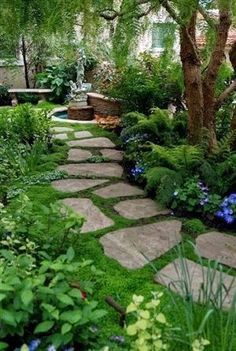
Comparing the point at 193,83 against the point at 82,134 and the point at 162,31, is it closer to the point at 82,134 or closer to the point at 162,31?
the point at 162,31

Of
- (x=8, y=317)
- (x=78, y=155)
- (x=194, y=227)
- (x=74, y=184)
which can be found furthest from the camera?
(x=78, y=155)

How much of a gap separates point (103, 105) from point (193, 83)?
3.27m

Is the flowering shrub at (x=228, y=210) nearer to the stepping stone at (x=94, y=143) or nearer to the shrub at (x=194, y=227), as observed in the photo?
the shrub at (x=194, y=227)

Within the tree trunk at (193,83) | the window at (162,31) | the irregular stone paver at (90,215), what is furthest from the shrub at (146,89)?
the window at (162,31)

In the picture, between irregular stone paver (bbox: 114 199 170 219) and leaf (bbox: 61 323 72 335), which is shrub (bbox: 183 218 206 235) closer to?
irregular stone paver (bbox: 114 199 170 219)

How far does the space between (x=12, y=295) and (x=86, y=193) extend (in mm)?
1993

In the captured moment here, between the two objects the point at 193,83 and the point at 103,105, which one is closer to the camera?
the point at 193,83

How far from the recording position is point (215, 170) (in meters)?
3.26

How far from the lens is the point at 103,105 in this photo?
6828 millimetres

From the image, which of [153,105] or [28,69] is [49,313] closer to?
[153,105]

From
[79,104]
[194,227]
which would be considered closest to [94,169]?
[194,227]

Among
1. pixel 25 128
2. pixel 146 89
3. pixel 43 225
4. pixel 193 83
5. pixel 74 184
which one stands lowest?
pixel 74 184

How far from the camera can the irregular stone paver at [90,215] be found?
2.75 meters

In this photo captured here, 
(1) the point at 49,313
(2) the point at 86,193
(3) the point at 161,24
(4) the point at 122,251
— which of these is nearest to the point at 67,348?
(1) the point at 49,313
